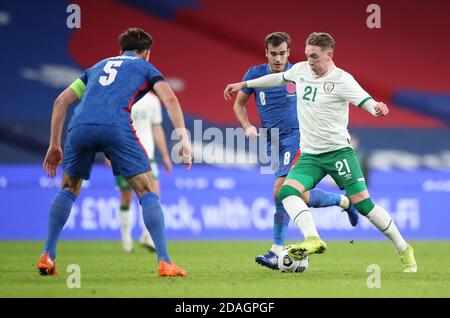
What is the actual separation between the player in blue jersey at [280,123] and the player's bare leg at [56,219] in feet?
5.51

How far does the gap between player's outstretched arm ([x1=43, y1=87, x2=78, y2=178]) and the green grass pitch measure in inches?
36.3

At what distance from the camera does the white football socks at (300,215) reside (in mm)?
7238

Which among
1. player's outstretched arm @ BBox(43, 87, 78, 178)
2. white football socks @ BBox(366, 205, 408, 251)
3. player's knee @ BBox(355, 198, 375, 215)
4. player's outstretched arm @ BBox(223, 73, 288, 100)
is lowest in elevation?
white football socks @ BBox(366, 205, 408, 251)

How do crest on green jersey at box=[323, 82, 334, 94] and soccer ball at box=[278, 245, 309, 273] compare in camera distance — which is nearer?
crest on green jersey at box=[323, 82, 334, 94]

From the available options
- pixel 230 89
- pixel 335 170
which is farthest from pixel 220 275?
pixel 230 89

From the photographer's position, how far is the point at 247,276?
740 centimetres

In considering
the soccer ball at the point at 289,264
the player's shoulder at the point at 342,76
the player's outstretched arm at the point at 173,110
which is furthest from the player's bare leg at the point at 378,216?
the player's outstretched arm at the point at 173,110

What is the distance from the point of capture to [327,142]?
7.59 meters

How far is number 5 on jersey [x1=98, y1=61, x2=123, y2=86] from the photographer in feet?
23.6

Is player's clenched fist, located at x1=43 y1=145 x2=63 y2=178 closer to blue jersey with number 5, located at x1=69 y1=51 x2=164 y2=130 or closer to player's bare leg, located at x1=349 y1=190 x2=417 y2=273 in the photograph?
blue jersey with number 5, located at x1=69 y1=51 x2=164 y2=130

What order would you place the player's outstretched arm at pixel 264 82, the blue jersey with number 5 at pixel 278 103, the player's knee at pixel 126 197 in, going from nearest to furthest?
the player's outstretched arm at pixel 264 82
the blue jersey with number 5 at pixel 278 103
the player's knee at pixel 126 197

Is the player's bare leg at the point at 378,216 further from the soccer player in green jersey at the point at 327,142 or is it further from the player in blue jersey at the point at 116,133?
the player in blue jersey at the point at 116,133

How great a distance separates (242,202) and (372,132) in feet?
12.8

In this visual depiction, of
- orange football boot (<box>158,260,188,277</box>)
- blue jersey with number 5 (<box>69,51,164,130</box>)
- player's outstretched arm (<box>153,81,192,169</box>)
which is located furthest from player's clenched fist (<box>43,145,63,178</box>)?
orange football boot (<box>158,260,188,277</box>)
